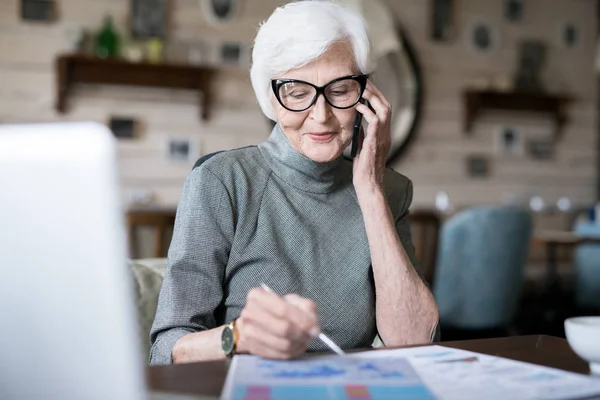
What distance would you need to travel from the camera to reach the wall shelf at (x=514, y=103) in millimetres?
4832

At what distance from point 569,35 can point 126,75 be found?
3277 mm

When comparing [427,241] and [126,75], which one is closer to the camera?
[427,241]

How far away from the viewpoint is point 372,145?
145 centimetres

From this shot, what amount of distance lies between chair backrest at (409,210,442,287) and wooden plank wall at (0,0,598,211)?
47.5 inches

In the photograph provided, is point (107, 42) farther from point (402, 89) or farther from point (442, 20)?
point (442, 20)

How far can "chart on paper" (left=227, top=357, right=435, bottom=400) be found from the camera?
0.73 m

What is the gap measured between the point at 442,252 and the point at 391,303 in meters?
2.17

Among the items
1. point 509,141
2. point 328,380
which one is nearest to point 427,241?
point 509,141

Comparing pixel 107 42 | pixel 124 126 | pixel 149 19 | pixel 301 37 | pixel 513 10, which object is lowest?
pixel 124 126

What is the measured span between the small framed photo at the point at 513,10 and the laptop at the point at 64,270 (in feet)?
16.5

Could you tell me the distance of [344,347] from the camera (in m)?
1.32

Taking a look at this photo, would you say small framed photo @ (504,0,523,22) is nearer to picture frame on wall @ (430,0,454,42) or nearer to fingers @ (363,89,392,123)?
picture frame on wall @ (430,0,454,42)

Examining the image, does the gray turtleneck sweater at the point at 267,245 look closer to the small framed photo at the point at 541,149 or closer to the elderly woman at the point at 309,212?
the elderly woman at the point at 309,212

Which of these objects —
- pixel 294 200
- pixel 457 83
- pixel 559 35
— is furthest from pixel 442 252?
pixel 559 35
